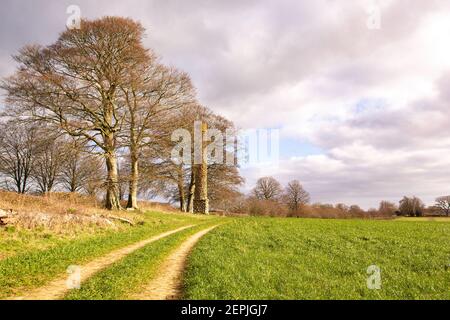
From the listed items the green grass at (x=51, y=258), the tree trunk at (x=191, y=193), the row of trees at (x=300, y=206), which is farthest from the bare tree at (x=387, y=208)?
the green grass at (x=51, y=258)

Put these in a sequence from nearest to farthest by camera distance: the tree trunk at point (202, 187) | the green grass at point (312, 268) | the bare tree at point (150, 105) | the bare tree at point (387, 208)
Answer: the green grass at point (312, 268), the bare tree at point (150, 105), the tree trunk at point (202, 187), the bare tree at point (387, 208)

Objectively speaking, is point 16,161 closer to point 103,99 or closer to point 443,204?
point 103,99

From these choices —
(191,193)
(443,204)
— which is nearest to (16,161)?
(191,193)

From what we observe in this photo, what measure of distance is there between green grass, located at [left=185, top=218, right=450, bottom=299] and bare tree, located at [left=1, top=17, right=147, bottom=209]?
51.6 feet

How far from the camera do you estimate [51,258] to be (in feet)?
44.9

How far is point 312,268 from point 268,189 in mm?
74604

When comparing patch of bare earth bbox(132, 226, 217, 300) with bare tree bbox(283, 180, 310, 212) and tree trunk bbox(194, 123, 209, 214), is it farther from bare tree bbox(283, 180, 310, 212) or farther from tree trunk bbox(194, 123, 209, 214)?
bare tree bbox(283, 180, 310, 212)

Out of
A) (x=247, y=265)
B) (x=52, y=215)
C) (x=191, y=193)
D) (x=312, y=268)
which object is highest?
(x=191, y=193)

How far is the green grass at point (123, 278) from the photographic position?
923 centimetres

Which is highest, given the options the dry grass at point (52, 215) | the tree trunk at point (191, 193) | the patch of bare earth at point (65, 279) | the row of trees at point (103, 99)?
the row of trees at point (103, 99)

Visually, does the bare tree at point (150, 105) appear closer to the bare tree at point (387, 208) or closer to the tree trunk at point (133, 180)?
the tree trunk at point (133, 180)

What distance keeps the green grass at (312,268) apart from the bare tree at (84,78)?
15732mm
